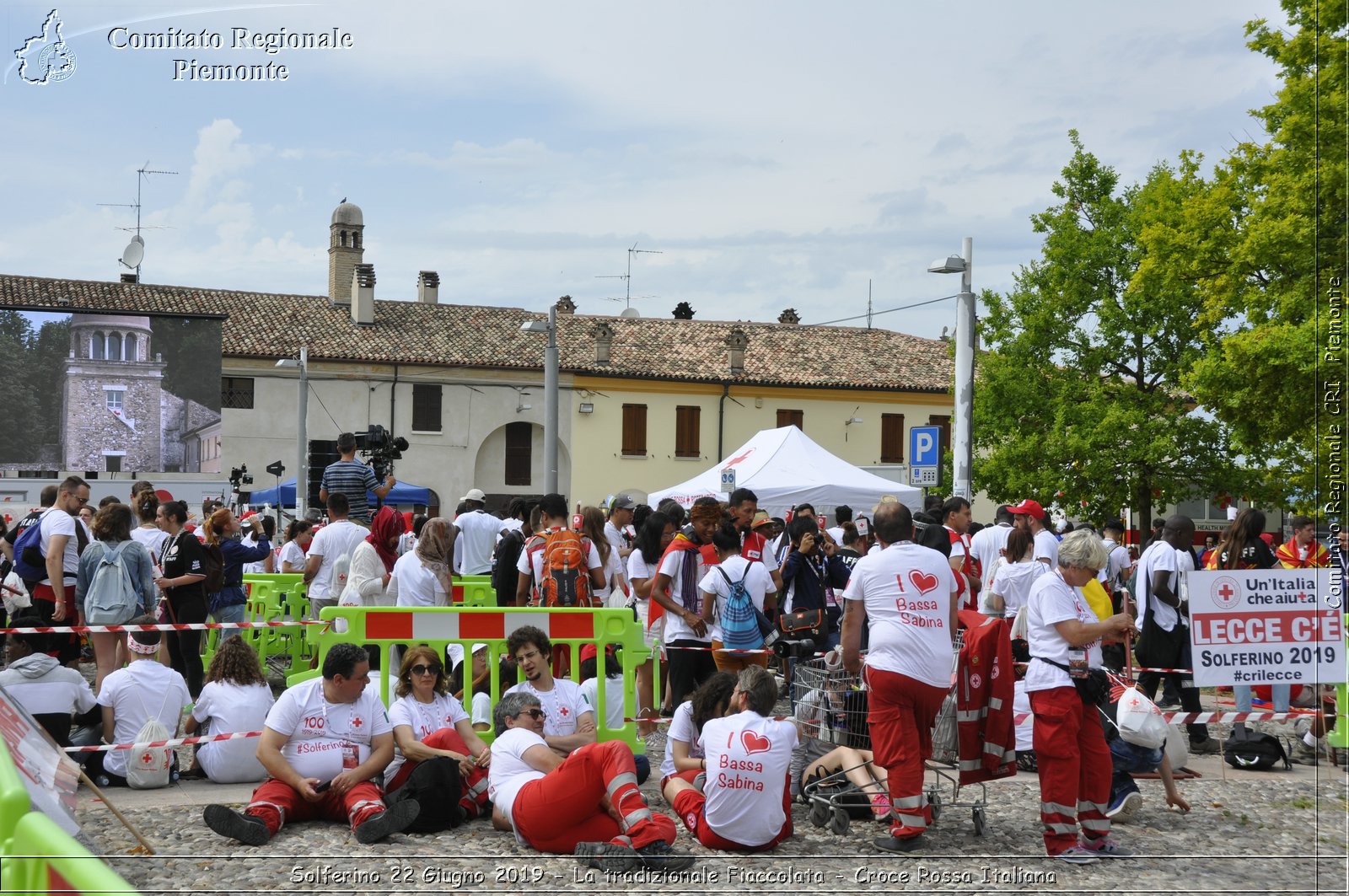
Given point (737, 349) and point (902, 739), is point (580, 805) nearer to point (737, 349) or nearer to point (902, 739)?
point (902, 739)

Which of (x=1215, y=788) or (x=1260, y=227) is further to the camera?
(x=1260, y=227)

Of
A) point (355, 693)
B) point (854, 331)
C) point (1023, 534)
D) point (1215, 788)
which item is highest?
point (854, 331)

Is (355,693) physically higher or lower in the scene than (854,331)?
lower

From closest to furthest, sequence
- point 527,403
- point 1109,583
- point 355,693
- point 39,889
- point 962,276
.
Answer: point 39,889 → point 355,693 → point 1109,583 → point 962,276 → point 527,403

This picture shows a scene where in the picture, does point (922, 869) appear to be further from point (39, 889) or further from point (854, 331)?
point (854, 331)

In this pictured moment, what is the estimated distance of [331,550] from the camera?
1167 cm

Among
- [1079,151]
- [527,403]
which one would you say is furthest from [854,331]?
[1079,151]

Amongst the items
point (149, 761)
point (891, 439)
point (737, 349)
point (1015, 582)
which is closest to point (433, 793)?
point (149, 761)

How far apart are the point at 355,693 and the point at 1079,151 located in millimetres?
32088

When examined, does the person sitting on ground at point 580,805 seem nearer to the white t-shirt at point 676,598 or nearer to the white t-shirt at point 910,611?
the white t-shirt at point 910,611

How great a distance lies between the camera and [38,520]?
11.1 metres

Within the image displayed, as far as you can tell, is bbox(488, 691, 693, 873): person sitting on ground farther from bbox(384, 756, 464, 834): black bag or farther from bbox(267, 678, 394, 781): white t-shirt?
bbox(267, 678, 394, 781): white t-shirt

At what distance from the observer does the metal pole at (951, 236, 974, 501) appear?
15742mm

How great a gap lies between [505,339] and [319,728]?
44.3m
